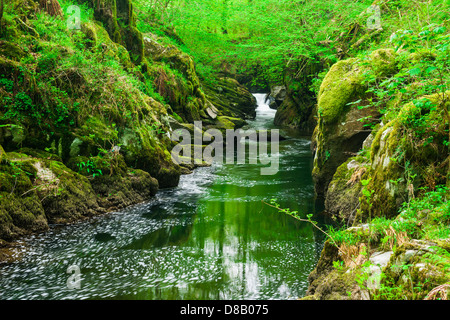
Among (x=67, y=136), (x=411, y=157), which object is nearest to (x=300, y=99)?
(x=67, y=136)

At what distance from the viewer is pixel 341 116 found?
8.47 meters

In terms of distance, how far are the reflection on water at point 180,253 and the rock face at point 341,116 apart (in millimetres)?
1246

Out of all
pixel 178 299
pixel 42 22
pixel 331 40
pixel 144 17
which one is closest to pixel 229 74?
pixel 144 17

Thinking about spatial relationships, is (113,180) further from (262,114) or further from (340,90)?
(262,114)

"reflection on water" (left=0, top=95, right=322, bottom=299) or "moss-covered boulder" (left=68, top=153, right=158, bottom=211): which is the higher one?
"moss-covered boulder" (left=68, top=153, right=158, bottom=211)

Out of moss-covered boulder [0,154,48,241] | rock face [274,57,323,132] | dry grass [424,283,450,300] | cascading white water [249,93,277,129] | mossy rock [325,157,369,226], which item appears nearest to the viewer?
dry grass [424,283,450,300]

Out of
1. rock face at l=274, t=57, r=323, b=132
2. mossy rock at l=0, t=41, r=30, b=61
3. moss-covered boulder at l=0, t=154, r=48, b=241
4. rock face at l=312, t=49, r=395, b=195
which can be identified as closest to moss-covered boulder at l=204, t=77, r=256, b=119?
rock face at l=274, t=57, r=323, b=132

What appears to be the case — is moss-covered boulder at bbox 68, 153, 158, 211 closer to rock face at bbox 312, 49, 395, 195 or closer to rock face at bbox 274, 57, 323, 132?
rock face at bbox 312, 49, 395, 195

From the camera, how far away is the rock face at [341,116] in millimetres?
8242

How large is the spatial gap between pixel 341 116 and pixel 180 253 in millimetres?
5603

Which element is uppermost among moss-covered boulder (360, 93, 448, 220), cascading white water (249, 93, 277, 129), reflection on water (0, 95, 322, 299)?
cascading white water (249, 93, 277, 129)

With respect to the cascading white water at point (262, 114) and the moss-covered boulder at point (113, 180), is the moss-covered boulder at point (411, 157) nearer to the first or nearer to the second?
the moss-covered boulder at point (113, 180)

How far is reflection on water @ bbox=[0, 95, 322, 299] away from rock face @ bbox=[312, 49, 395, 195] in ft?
4.09

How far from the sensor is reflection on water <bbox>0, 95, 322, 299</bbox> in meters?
4.66
